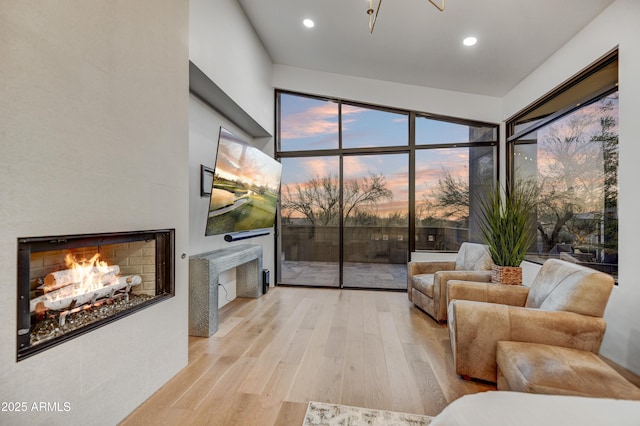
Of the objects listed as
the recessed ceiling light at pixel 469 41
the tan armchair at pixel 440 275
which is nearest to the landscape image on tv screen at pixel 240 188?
the tan armchair at pixel 440 275

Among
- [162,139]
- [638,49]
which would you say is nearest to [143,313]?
[162,139]

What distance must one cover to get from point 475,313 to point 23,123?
272 centimetres

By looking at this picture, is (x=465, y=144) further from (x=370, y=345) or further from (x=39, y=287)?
(x=39, y=287)

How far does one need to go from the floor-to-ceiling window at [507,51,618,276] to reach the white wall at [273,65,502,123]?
65 centimetres

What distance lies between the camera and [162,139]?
79.0 inches

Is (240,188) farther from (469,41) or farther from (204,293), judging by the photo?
(469,41)

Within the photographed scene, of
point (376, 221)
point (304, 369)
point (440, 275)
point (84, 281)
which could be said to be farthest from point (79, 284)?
point (376, 221)

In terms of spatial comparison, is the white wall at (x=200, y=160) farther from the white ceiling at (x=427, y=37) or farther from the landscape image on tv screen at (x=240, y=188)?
the white ceiling at (x=427, y=37)

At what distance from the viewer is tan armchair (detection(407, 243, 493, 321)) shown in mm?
3145

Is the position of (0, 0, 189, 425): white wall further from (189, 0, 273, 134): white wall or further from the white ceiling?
the white ceiling

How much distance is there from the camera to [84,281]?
167 centimetres

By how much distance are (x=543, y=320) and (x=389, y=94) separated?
3772 millimetres

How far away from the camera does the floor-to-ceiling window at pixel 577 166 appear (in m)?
2.59

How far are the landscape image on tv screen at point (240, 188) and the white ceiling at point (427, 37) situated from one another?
1681 millimetres
